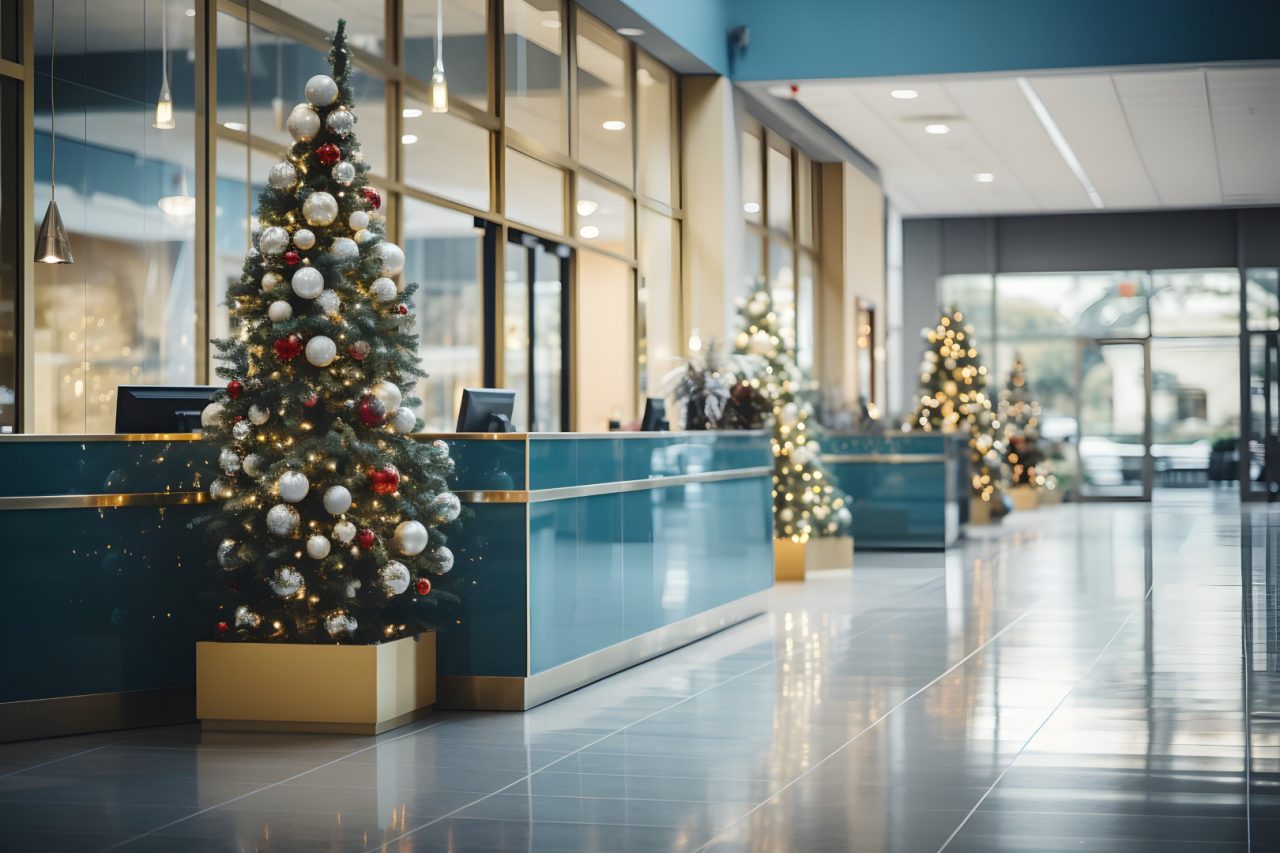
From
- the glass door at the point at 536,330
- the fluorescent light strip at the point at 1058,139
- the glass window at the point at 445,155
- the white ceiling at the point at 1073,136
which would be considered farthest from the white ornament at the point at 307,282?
the fluorescent light strip at the point at 1058,139

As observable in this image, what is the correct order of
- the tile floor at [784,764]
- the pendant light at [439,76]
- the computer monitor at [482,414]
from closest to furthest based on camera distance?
the tile floor at [784,764], the computer monitor at [482,414], the pendant light at [439,76]

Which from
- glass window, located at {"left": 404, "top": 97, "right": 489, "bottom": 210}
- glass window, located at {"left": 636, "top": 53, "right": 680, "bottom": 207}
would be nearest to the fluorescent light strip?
glass window, located at {"left": 636, "top": 53, "right": 680, "bottom": 207}

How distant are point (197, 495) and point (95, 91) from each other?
7.82 ft

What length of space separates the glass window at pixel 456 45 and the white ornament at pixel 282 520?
491cm

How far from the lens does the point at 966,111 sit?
16781mm

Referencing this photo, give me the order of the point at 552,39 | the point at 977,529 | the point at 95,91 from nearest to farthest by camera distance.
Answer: the point at 95,91 → the point at 552,39 → the point at 977,529

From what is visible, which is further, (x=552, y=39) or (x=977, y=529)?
(x=977, y=529)

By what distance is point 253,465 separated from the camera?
6.18 metres

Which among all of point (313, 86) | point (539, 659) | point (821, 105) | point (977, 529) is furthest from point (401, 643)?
point (977, 529)

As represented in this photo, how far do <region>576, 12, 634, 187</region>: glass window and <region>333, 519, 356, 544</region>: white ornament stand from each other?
713cm

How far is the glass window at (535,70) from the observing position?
11.6 meters

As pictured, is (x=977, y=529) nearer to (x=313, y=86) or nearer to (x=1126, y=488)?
(x=1126, y=488)

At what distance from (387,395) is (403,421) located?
0.13 metres

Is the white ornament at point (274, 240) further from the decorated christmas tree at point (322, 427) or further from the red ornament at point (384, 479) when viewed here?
the red ornament at point (384, 479)
